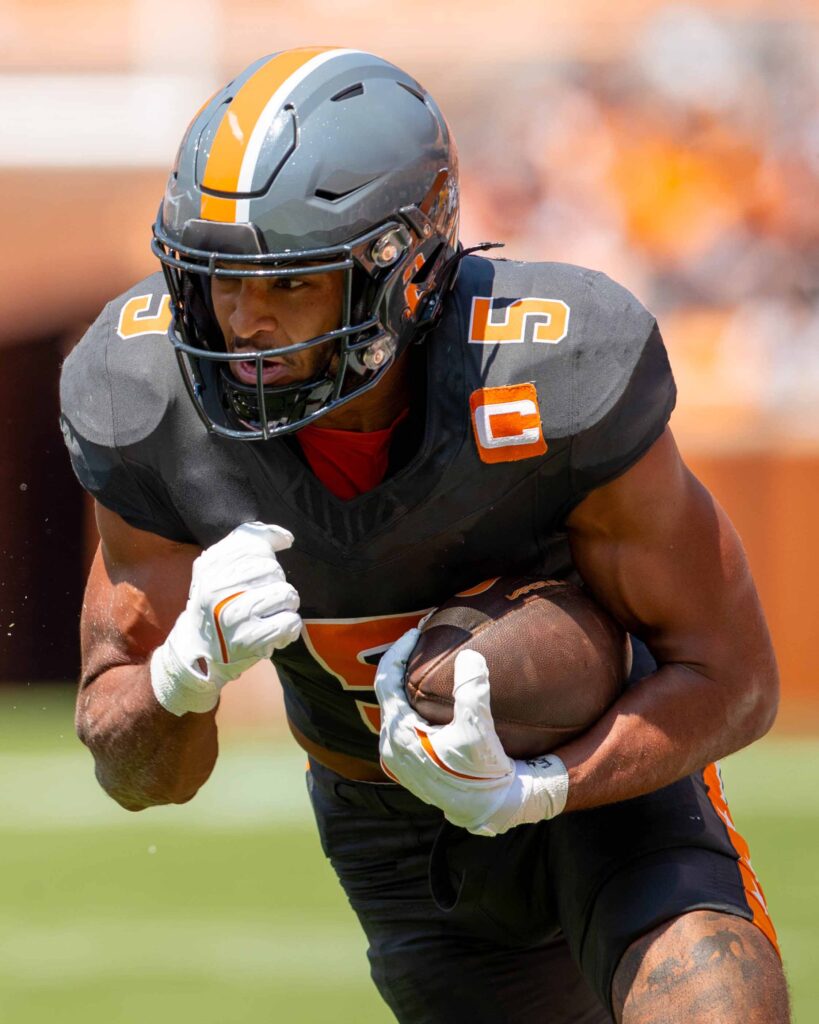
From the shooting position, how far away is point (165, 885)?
4.75 meters

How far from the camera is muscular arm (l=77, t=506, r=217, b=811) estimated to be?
248 cm

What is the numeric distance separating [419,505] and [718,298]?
4883 mm

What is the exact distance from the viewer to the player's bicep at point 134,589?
250 centimetres

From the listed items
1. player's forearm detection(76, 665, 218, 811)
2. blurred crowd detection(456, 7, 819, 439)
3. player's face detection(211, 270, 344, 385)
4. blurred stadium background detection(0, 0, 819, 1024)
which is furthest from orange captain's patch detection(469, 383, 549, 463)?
blurred crowd detection(456, 7, 819, 439)

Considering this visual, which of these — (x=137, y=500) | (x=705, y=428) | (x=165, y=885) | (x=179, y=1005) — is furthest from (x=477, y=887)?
(x=705, y=428)

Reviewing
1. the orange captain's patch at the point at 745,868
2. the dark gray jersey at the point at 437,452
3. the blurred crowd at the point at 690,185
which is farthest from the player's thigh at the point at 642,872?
the blurred crowd at the point at 690,185

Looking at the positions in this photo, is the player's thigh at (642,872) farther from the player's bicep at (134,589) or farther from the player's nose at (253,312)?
the player's nose at (253,312)

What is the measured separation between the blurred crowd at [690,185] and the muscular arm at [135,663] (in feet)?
15.0

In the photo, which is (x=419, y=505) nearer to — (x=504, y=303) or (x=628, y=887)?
(x=504, y=303)

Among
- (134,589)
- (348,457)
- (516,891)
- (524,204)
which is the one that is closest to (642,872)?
(516,891)

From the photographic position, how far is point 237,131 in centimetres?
230

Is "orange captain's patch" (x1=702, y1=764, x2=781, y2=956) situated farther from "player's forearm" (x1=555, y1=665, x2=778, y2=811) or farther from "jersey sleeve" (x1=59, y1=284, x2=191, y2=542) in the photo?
"jersey sleeve" (x1=59, y1=284, x2=191, y2=542)

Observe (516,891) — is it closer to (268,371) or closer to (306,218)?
(268,371)

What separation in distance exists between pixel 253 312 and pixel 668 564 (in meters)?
0.67
